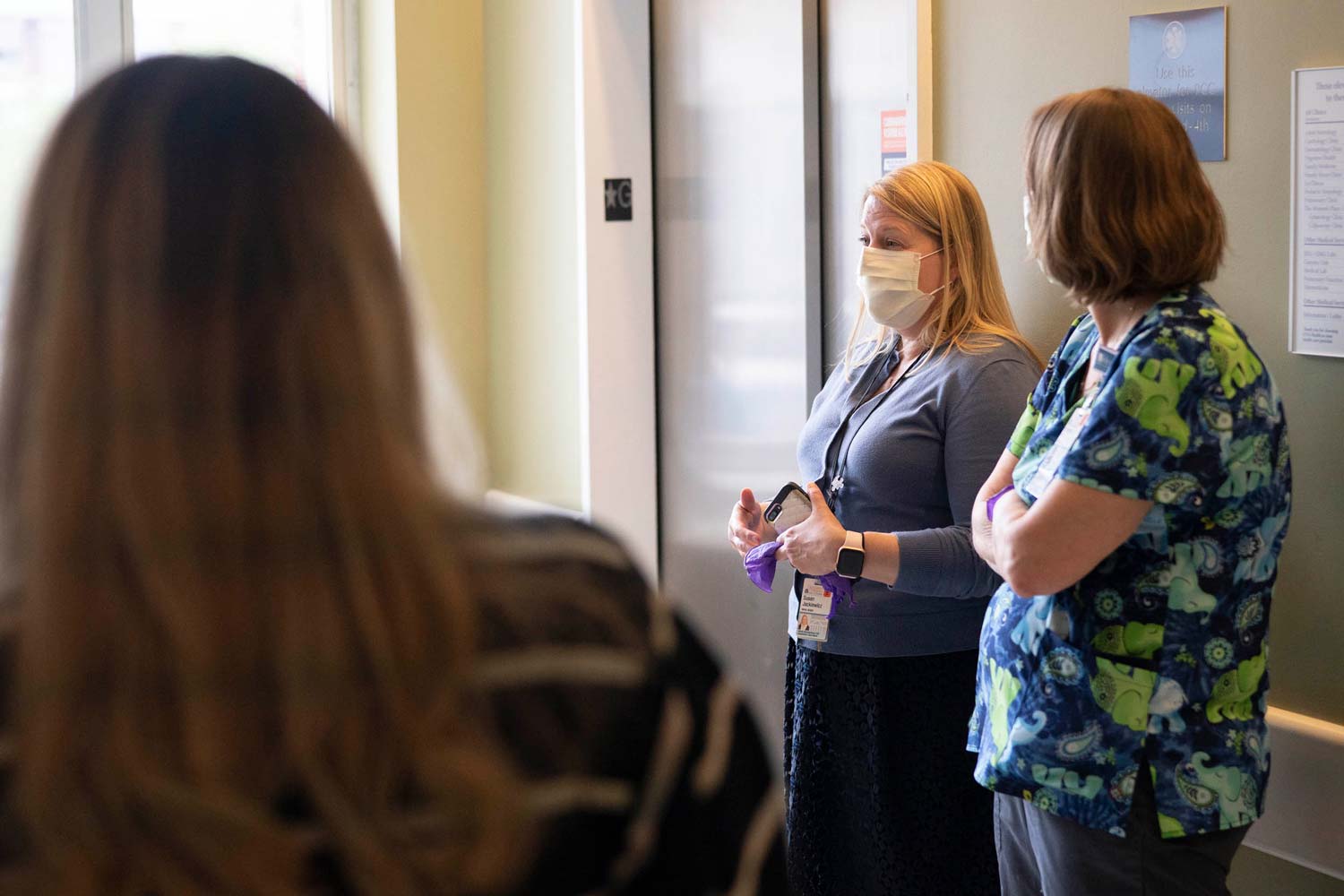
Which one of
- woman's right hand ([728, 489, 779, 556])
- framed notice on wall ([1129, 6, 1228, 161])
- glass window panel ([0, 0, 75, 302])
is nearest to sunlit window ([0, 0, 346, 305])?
glass window panel ([0, 0, 75, 302])

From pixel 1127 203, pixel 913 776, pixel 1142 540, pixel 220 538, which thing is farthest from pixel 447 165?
pixel 220 538

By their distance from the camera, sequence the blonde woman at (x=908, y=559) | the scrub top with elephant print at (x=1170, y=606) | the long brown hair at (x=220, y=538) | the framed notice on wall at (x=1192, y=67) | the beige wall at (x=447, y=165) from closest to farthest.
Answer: the long brown hair at (x=220, y=538), the scrub top with elephant print at (x=1170, y=606), the framed notice on wall at (x=1192, y=67), the blonde woman at (x=908, y=559), the beige wall at (x=447, y=165)

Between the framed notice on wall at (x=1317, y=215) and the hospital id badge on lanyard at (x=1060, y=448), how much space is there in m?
0.46

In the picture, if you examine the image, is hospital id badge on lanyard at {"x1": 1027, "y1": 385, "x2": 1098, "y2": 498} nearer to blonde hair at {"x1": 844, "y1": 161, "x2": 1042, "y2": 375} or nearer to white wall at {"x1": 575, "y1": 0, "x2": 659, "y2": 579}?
blonde hair at {"x1": 844, "y1": 161, "x2": 1042, "y2": 375}

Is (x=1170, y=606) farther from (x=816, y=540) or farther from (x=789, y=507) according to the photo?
(x=789, y=507)

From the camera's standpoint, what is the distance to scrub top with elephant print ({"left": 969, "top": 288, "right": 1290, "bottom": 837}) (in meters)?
1.39

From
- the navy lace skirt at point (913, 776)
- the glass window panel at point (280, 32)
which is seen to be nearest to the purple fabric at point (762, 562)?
the navy lace skirt at point (913, 776)

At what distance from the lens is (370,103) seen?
3916 millimetres

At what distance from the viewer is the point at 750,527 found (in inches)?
91.1

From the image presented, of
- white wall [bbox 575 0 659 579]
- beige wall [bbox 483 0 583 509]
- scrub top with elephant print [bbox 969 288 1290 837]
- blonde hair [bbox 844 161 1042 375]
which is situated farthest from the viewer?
beige wall [bbox 483 0 583 509]

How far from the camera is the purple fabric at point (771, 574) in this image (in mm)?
2090

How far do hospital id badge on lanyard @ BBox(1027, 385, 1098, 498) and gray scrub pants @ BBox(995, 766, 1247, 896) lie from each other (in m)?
0.34

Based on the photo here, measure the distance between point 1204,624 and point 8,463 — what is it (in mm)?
1215

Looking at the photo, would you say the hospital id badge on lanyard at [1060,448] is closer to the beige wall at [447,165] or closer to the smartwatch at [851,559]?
the smartwatch at [851,559]
